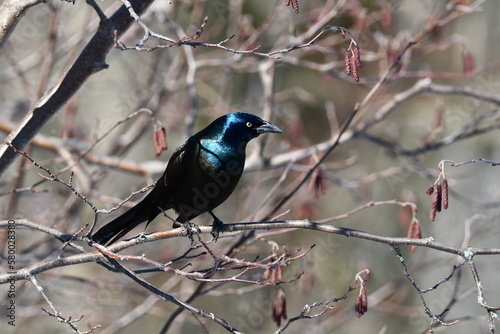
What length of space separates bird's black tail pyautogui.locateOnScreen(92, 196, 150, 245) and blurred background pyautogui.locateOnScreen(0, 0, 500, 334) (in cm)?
24

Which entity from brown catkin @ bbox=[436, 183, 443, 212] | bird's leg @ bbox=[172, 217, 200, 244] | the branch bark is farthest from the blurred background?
brown catkin @ bbox=[436, 183, 443, 212]

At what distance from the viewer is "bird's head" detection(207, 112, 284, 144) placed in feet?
11.5

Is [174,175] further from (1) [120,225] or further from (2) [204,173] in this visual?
(1) [120,225]

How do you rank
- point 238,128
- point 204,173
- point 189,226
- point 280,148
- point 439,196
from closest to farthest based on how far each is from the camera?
point 439,196
point 189,226
point 204,173
point 238,128
point 280,148

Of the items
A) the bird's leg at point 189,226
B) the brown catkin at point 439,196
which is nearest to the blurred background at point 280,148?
the bird's leg at point 189,226

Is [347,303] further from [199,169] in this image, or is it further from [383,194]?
[199,169]

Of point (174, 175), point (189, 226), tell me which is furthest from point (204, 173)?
point (189, 226)

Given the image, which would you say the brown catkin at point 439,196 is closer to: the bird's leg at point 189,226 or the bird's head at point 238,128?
the bird's leg at point 189,226

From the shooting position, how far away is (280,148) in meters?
4.89

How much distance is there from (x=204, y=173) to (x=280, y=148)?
1.63 meters

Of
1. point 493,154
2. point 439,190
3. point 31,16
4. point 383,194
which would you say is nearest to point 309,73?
point 383,194

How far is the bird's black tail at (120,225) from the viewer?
3.10 meters

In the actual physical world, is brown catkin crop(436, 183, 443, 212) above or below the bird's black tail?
below

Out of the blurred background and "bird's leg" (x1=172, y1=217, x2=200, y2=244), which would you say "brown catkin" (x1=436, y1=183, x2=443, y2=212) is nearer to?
the blurred background
